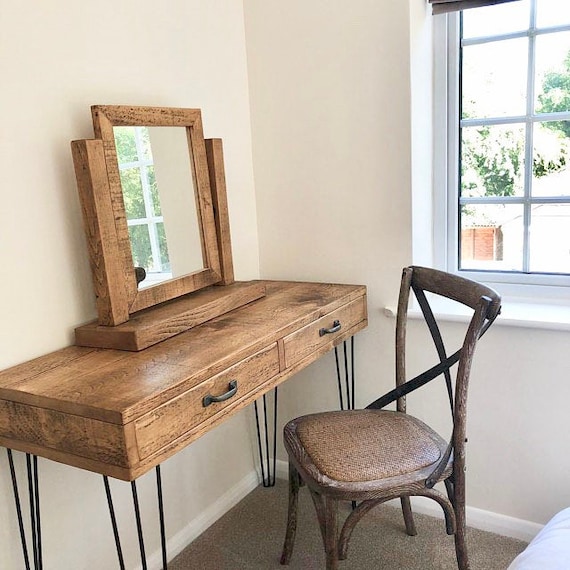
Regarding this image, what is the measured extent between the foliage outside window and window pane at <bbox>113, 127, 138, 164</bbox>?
3.64 feet

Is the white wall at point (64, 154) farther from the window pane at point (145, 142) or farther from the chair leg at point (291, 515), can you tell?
the chair leg at point (291, 515)

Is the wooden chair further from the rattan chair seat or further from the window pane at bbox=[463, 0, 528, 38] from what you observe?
the window pane at bbox=[463, 0, 528, 38]

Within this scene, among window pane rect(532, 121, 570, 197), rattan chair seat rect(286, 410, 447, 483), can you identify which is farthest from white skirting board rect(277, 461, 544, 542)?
window pane rect(532, 121, 570, 197)

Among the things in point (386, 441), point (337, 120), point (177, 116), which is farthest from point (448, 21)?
point (386, 441)

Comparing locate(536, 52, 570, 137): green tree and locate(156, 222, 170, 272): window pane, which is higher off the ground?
locate(536, 52, 570, 137): green tree

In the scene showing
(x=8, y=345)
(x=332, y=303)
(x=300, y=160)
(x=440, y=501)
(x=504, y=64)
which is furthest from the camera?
(x=300, y=160)

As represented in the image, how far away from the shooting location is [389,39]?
73.4 inches

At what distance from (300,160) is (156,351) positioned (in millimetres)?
984

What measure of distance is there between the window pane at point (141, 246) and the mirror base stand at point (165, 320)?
0.44 ft

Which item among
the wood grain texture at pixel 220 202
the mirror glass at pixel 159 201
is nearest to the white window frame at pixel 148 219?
the mirror glass at pixel 159 201

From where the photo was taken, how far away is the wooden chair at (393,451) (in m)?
1.43

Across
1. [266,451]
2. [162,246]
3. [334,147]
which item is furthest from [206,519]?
[334,147]

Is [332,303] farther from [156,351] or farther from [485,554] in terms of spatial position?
[485,554]

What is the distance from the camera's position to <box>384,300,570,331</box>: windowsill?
1764 mm
